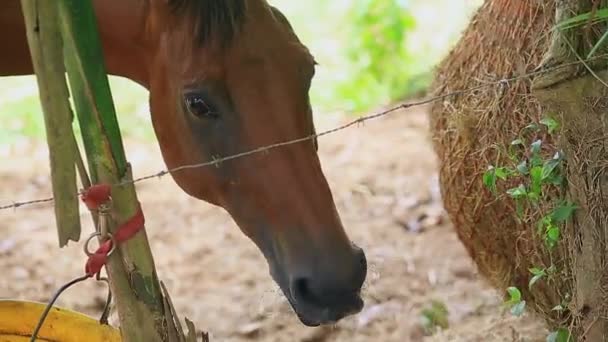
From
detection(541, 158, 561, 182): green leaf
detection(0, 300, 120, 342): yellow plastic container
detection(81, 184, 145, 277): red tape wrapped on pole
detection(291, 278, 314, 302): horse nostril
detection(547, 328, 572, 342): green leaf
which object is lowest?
detection(547, 328, 572, 342): green leaf

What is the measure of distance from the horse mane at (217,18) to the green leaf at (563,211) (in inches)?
29.1

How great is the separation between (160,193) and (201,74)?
2.82m

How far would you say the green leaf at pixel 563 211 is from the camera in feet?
5.96

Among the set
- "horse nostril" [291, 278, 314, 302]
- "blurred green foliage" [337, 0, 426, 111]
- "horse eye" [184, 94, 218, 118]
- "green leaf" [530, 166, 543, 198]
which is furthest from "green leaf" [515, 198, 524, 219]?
"blurred green foliage" [337, 0, 426, 111]

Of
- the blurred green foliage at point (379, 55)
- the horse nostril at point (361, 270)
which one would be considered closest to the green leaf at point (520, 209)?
the horse nostril at point (361, 270)

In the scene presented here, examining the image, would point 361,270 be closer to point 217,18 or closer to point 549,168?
point 549,168

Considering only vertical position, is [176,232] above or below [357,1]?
below

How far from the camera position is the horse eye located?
1.90 metres

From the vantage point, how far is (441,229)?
4.02 m

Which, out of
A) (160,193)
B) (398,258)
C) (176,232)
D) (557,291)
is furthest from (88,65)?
(160,193)

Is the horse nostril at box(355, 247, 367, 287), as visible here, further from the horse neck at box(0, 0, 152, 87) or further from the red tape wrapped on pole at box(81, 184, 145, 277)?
the horse neck at box(0, 0, 152, 87)

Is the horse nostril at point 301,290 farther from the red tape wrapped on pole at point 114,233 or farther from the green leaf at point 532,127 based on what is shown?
the green leaf at point 532,127

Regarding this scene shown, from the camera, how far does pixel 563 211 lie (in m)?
1.82

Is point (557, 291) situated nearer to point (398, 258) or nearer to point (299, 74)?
point (299, 74)
